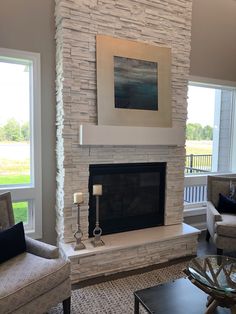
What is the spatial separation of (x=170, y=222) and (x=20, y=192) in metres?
1.93

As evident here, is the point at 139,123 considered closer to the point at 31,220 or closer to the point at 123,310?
the point at 31,220

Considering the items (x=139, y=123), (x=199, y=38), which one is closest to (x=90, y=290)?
(x=139, y=123)

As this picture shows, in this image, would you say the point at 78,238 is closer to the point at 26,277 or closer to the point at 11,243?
the point at 11,243

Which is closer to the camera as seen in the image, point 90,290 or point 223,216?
point 90,290

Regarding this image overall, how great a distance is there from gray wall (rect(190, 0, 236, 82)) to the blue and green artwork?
3.31 ft

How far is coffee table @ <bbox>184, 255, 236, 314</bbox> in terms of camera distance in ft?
5.14

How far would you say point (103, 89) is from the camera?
9.32 ft

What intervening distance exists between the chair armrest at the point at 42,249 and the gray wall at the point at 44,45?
0.85 meters

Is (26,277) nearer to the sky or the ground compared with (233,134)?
nearer to the ground

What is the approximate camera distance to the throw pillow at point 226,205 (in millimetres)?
3396

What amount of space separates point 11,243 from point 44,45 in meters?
2.11

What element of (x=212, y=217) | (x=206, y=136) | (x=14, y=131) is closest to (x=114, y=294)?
(x=212, y=217)

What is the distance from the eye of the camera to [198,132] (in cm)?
410

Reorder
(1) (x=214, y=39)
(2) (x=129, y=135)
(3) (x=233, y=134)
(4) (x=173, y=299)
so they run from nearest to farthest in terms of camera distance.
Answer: (4) (x=173, y=299) < (2) (x=129, y=135) < (1) (x=214, y=39) < (3) (x=233, y=134)
